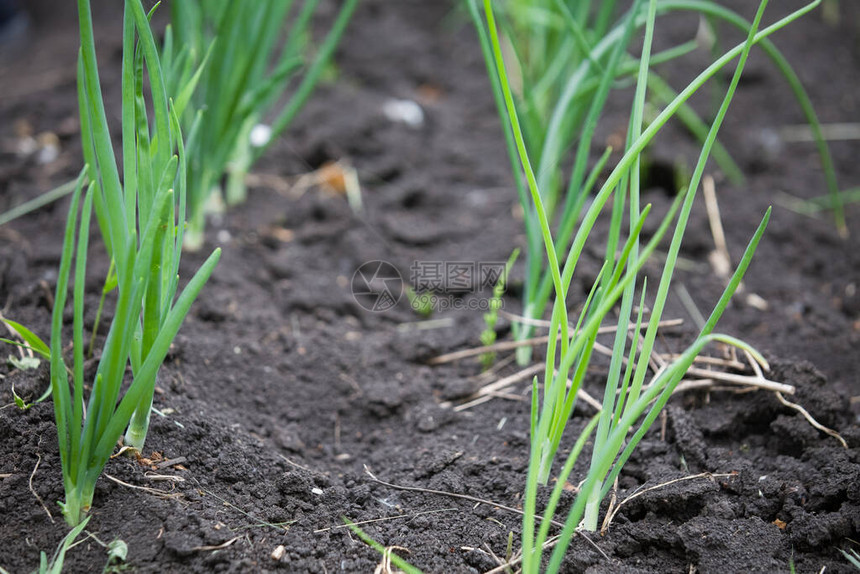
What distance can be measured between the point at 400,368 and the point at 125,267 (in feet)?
2.14

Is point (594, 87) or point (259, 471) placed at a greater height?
point (594, 87)

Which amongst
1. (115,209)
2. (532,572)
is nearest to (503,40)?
(115,209)

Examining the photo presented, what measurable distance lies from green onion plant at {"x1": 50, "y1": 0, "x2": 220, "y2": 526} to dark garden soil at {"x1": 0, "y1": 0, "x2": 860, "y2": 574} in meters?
0.10

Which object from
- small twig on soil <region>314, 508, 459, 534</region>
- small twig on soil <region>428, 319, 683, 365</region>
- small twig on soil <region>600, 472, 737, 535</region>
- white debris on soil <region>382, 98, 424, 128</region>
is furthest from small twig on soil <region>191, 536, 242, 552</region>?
white debris on soil <region>382, 98, 424, 128</region>

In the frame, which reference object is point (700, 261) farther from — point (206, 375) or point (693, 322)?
point (206, 375)

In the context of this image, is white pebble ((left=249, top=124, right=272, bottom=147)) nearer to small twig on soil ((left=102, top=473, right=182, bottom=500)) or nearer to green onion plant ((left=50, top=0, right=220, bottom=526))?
green onion plant ((left=50, top=0, right=220, bottom=526))

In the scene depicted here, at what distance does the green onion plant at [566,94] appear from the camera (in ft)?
4.04

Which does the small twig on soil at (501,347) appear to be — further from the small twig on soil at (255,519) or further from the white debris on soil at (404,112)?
the white debris on soil at (404,112)

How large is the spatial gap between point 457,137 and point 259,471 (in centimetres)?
131

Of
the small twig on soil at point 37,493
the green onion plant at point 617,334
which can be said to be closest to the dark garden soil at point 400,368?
the small twig on soil at point 37,493

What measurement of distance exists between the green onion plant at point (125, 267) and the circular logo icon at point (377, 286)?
26.6 inches

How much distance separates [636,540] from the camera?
977 millimetres

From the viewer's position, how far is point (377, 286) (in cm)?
A: 163

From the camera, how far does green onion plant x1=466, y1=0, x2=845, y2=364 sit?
4.04 ft
